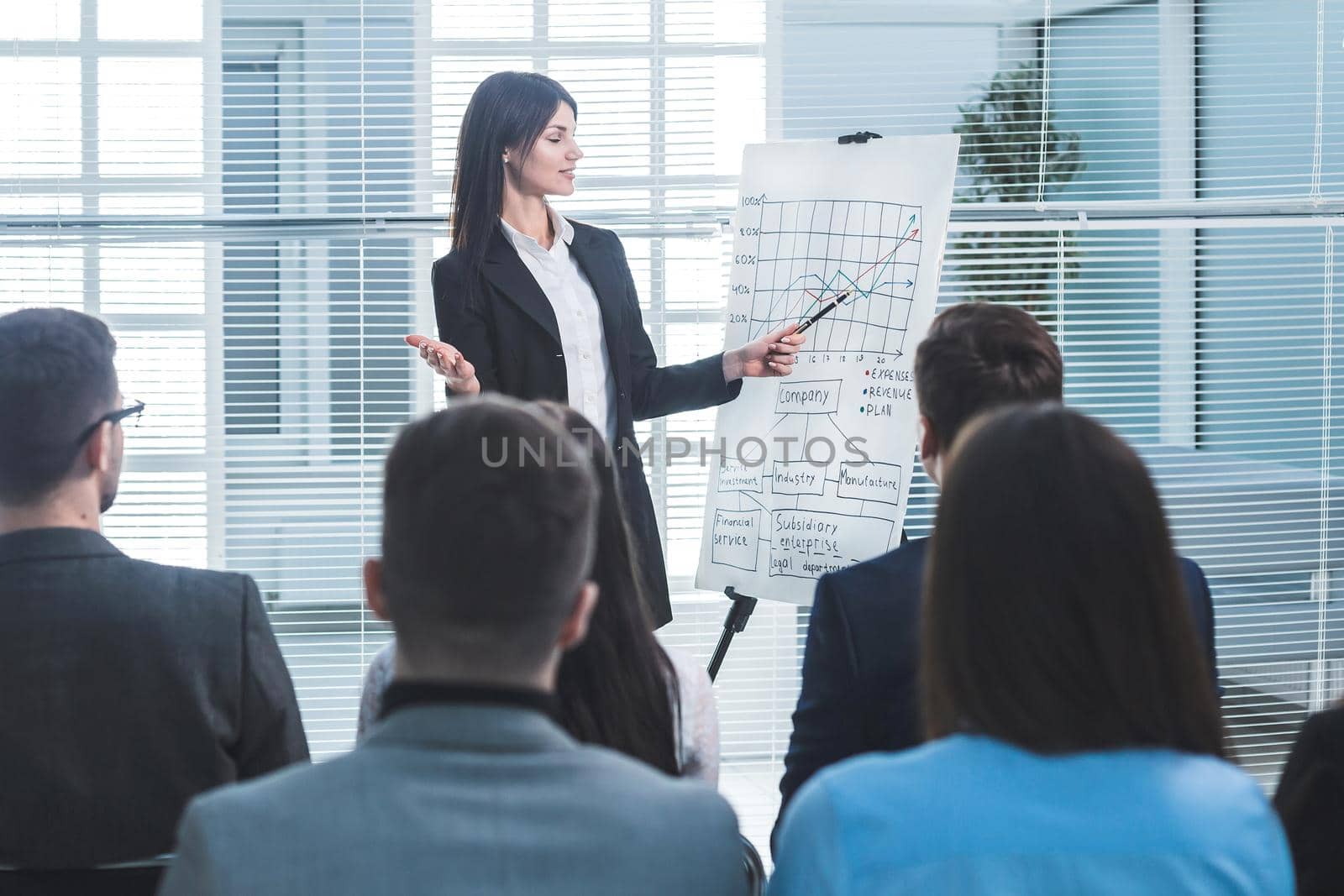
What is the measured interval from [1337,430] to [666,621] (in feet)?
6.96

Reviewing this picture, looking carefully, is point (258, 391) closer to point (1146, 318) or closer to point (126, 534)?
point (126, 534)

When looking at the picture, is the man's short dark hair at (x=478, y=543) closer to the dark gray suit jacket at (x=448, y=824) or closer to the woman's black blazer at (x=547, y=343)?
the dark gray suit jacket at (x=448, y=824)

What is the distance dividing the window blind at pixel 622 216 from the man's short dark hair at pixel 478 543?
7.20ft

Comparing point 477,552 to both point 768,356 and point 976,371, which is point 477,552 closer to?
point 976,371

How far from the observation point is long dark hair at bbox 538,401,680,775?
118cm

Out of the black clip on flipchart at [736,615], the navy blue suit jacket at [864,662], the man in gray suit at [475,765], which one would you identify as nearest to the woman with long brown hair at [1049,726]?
the man in gray suit at [475,765]

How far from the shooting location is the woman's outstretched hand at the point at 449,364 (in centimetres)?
224

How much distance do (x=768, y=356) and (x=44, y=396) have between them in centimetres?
150

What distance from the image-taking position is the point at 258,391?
305 cm

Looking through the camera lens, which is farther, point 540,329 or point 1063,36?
point 1063,36

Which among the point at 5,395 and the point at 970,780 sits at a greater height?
the point at 5,395

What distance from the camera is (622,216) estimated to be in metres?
3.01

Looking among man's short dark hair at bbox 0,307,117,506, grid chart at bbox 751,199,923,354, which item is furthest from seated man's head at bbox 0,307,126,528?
grid chart at bbox 751,199,923,354

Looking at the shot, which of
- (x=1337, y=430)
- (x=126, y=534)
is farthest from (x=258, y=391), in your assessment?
(x=1337, y=430)
